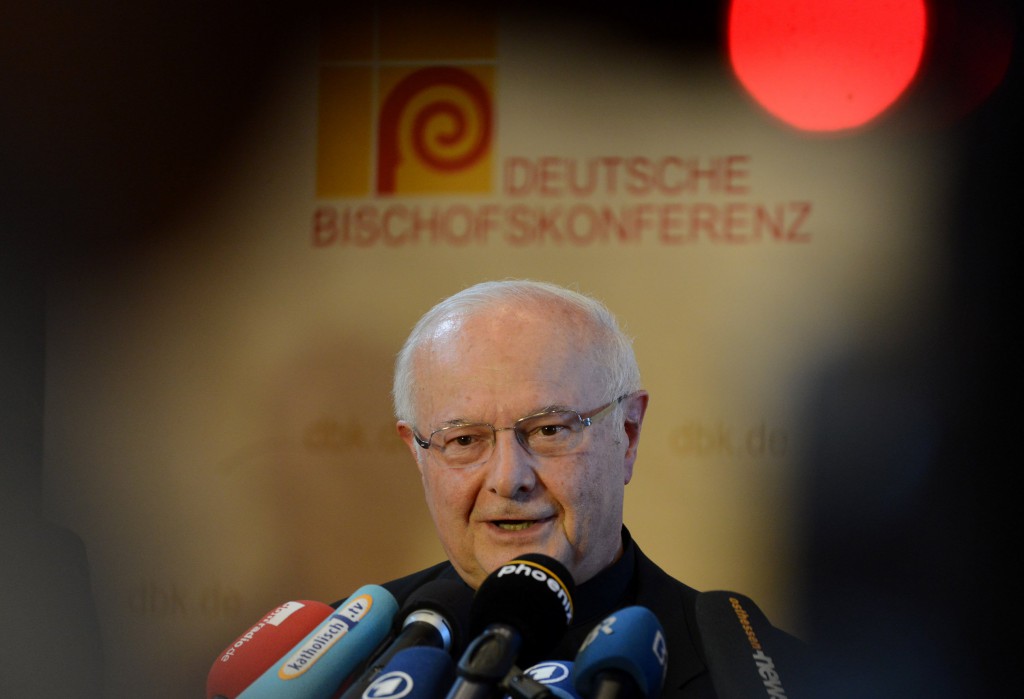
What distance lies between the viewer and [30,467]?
3.68 meters

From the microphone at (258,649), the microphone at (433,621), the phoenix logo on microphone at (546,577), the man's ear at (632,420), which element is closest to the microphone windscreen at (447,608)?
the microphone at (433,621)

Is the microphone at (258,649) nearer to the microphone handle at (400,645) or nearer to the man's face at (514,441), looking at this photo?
the microphone handle at (400,645)

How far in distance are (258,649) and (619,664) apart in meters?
0.70

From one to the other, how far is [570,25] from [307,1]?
2.96 feet

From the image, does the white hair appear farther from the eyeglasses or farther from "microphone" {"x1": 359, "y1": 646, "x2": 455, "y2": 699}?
"microphone" {"x1": 359, "y1": 646, "x2": 455, "y2": 699}

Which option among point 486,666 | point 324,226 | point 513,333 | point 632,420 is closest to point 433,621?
point 486,666

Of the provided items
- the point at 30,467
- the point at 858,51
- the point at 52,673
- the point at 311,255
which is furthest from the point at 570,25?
the point at 52,673

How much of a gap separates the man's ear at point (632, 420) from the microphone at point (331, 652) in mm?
915

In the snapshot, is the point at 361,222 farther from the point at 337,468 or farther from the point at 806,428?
the point at 806,428

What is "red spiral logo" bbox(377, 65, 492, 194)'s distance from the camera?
3.59m

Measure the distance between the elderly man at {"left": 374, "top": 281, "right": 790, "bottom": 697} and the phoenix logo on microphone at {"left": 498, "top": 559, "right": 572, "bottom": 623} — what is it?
0.70 metres

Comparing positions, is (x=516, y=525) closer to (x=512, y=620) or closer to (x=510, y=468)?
(x=510, y=468)

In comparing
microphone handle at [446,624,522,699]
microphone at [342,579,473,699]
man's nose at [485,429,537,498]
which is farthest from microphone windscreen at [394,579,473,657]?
man's nose at [485,429,537,498]

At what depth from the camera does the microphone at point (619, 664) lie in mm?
1251
